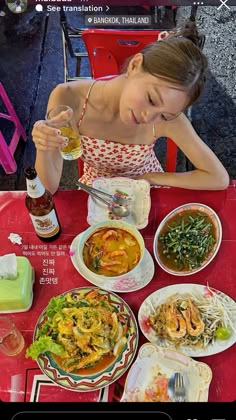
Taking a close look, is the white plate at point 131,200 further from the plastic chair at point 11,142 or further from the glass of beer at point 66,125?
the plastic chair at point 11,142

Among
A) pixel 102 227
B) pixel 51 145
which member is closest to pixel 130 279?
pixel 102 227

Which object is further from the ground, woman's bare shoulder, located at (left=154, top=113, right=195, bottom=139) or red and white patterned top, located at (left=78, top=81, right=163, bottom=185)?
woman's bare shoulder, located at (left=154, top=113, right=195, bottom=139)

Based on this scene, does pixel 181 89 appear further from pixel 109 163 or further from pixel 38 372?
pixel 38 372

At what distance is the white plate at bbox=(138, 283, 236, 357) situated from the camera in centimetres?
97

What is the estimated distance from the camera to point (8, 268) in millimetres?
1023

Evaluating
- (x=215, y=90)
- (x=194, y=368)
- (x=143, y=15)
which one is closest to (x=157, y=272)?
(x=194, y=368)

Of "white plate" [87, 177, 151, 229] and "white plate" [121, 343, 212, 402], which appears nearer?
"white plate" [121, 343, 212, 402]

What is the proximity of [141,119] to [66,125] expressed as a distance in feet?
0.65

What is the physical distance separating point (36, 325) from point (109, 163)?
1.81 ft

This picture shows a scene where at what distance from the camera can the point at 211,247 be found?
110cm

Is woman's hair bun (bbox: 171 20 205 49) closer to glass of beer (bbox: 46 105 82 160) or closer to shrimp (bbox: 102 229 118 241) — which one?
glass of beer (bbox: 46 105 82 160)

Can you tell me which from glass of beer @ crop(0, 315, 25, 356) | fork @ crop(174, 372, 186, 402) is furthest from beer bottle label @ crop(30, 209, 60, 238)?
fork @ crop(174, 372, 186, 402)

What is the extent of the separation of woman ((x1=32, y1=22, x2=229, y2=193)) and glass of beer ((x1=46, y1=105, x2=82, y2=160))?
30mm

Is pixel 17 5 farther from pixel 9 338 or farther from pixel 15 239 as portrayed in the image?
Answer: pixel 9 338
